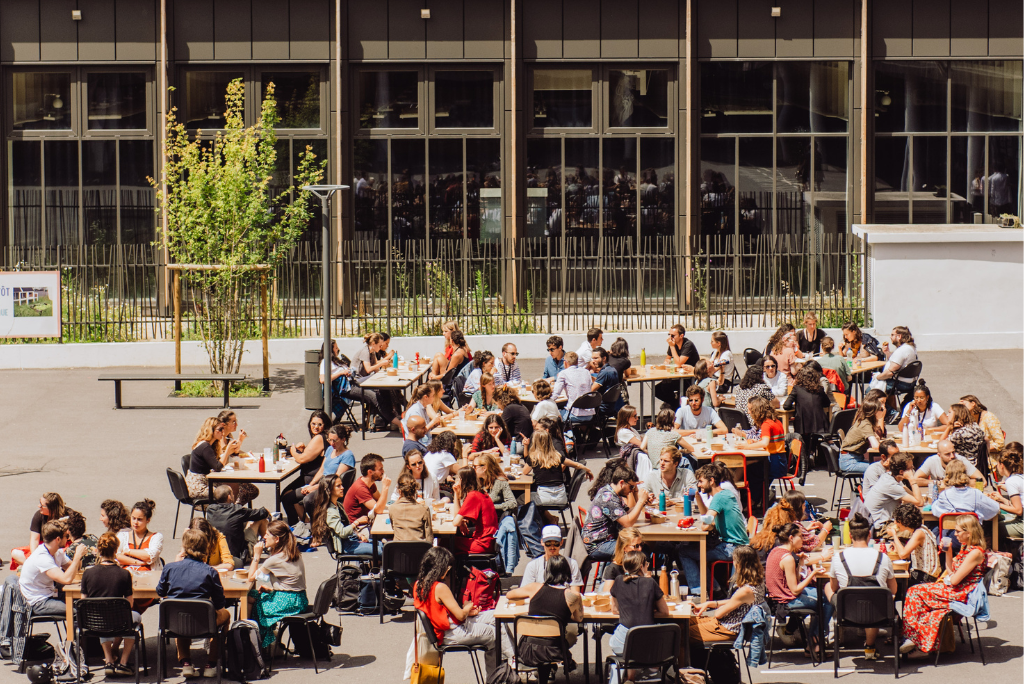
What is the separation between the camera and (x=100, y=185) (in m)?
28.4

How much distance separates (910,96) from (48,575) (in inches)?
881

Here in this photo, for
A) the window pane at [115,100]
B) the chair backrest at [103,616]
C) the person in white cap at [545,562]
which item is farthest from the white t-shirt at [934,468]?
the window pane at [115,100]

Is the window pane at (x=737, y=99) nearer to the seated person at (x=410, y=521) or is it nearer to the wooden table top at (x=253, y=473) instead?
the wooden table top at (x=253, y=473)

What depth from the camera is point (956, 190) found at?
28953 millimetres

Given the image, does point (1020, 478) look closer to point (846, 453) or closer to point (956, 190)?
point (846, 453)

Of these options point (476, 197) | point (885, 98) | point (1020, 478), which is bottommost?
point (1020, 478)

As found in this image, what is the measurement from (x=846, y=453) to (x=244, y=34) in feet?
56.8

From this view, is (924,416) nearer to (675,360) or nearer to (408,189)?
(675,360)

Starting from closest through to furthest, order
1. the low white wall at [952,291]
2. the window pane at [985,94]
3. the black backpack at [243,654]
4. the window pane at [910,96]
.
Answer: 1. the black backpack at [243,654]
2. the low white wall at [952,291]
3. the window pane at [910,96]
4. the window pane at [985,94]

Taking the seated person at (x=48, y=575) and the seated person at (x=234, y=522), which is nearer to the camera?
the seated person at (x=48, y=575)

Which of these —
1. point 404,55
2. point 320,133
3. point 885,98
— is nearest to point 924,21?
point 885,98

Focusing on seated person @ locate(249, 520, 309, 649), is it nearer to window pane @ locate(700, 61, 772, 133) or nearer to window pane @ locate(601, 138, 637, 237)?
window pane @ locate(601, 138, 637, 237)

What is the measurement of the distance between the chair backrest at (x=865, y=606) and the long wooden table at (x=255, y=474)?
633 cm

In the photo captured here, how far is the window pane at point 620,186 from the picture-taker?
28594mm
